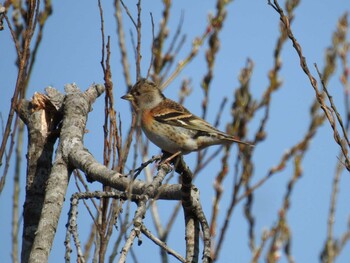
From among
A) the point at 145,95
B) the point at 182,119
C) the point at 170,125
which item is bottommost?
the point at 170,125

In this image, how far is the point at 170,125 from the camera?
5.68 metres

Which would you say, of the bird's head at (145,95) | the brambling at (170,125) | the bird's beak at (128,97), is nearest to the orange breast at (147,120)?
the brambling at (170,125)

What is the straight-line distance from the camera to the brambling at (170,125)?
546 cm

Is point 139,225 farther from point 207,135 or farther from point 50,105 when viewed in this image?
point 207,135

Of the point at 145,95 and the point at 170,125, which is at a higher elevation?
the point at 145,95

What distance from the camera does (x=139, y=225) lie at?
2867 millimetres

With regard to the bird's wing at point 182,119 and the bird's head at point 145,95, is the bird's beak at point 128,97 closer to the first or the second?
the bird's head at point 145,95

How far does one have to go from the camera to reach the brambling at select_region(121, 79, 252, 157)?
5461 mm

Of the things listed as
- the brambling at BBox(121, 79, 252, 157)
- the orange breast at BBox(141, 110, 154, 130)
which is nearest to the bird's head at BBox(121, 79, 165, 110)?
the brambling at BBox(121, 79, 252, 157)

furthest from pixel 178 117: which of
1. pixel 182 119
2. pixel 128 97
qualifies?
pixel 128 97

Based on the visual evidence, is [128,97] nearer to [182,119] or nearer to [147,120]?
[147,120]

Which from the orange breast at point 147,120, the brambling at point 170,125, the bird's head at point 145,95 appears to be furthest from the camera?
the bird's head at point 145,95

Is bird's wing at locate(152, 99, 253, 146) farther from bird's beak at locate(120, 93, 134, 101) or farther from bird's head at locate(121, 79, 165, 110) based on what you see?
bird's beak at locate(120, 93, 134, 101)

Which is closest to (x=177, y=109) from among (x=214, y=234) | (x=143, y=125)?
(x=143, y=125)
